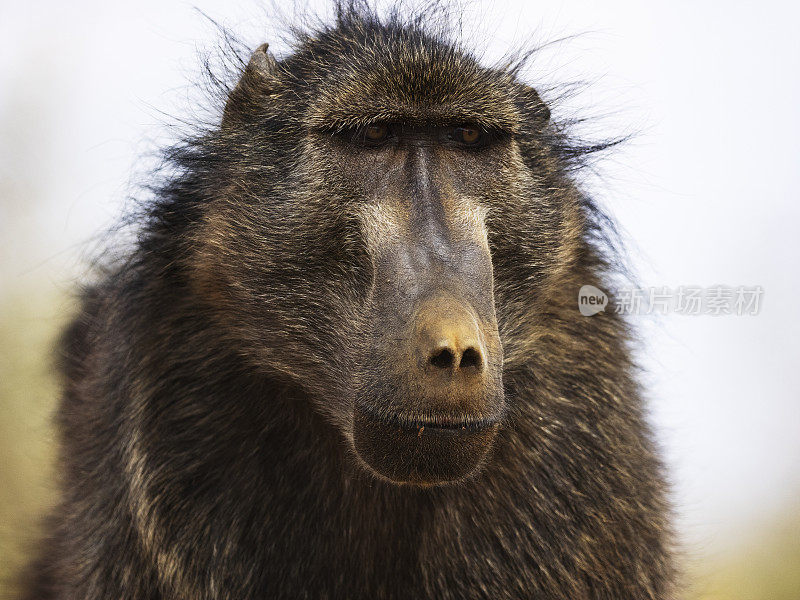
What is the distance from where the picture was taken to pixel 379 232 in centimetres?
328

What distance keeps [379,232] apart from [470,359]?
2.23 ft

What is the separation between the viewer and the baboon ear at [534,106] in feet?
13.3

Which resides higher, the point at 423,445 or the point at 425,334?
the point at 425,334

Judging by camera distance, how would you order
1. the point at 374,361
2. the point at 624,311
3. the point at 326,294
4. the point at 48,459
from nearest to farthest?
→ the point at 374,361 → the point at 326,294 → the point at 624,311 → the point at 48,459

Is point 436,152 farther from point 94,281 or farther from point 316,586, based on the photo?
point 94,281

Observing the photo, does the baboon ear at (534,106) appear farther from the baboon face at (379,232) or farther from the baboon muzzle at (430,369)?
the baboon muzzle at (430,369)

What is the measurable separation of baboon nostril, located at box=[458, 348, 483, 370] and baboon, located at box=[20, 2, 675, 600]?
598mm

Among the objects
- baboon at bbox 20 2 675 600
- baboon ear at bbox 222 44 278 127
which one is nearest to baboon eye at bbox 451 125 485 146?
baboon at bbox 20 2 675 600

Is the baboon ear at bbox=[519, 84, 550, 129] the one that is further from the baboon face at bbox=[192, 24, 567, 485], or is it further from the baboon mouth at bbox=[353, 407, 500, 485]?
the baboon mouth at bbox=[353, 407, 500, 485]

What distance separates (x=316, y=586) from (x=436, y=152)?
175 cm

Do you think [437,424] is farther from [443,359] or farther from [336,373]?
[336,373]

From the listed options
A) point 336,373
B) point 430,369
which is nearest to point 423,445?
point 430,369

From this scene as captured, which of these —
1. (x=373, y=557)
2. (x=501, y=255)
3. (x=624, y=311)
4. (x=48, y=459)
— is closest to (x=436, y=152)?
(x=501, y=255)

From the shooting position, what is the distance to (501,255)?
3646mm
